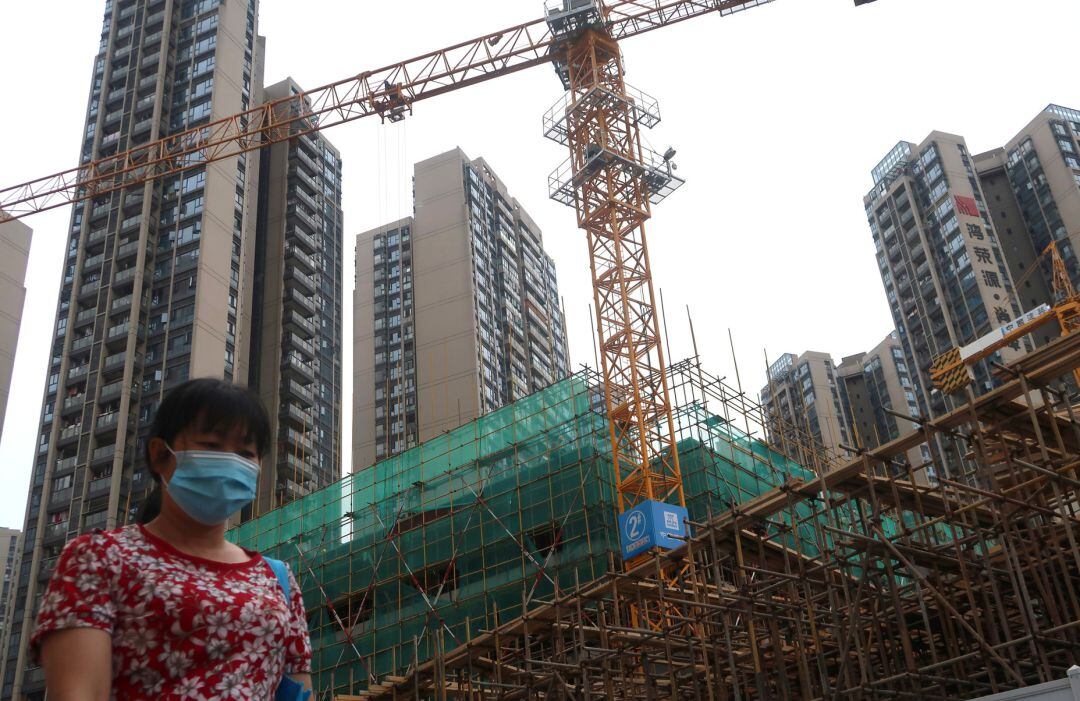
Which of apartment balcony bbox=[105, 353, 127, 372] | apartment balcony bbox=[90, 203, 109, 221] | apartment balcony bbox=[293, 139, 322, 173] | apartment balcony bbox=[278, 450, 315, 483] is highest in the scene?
apartment balcony bbox=[293, 139, 322, 173]

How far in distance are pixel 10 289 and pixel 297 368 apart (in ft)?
49.9

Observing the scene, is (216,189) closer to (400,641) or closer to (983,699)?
(400,641)

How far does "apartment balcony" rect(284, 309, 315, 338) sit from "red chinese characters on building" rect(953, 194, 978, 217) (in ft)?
130

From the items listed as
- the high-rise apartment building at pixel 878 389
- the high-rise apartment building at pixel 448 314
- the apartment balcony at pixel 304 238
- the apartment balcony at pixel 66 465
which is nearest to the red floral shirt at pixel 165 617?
the apartment balcony at pixel 66 465

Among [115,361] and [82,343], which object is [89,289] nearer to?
[82,343]

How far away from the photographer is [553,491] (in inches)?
1009

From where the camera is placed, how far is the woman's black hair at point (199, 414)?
9.32ft

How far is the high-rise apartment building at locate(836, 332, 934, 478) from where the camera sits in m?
75.8

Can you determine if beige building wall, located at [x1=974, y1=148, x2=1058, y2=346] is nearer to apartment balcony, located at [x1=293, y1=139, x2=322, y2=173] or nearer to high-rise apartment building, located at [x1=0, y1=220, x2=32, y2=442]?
apartment balcony, located at [x1=293, y1=139, x2=322, y2=173]

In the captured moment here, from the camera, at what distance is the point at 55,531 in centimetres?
4675

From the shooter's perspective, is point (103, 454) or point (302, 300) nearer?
point (103, 454)

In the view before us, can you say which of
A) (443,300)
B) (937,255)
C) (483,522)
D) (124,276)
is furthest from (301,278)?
(937,255)

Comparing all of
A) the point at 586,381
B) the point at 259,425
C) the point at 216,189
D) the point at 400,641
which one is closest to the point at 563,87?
the point at 586,381

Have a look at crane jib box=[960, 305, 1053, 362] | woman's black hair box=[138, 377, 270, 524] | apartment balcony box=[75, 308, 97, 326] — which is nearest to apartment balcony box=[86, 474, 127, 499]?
apartment balcony box=[75, 308, 97, 326]
